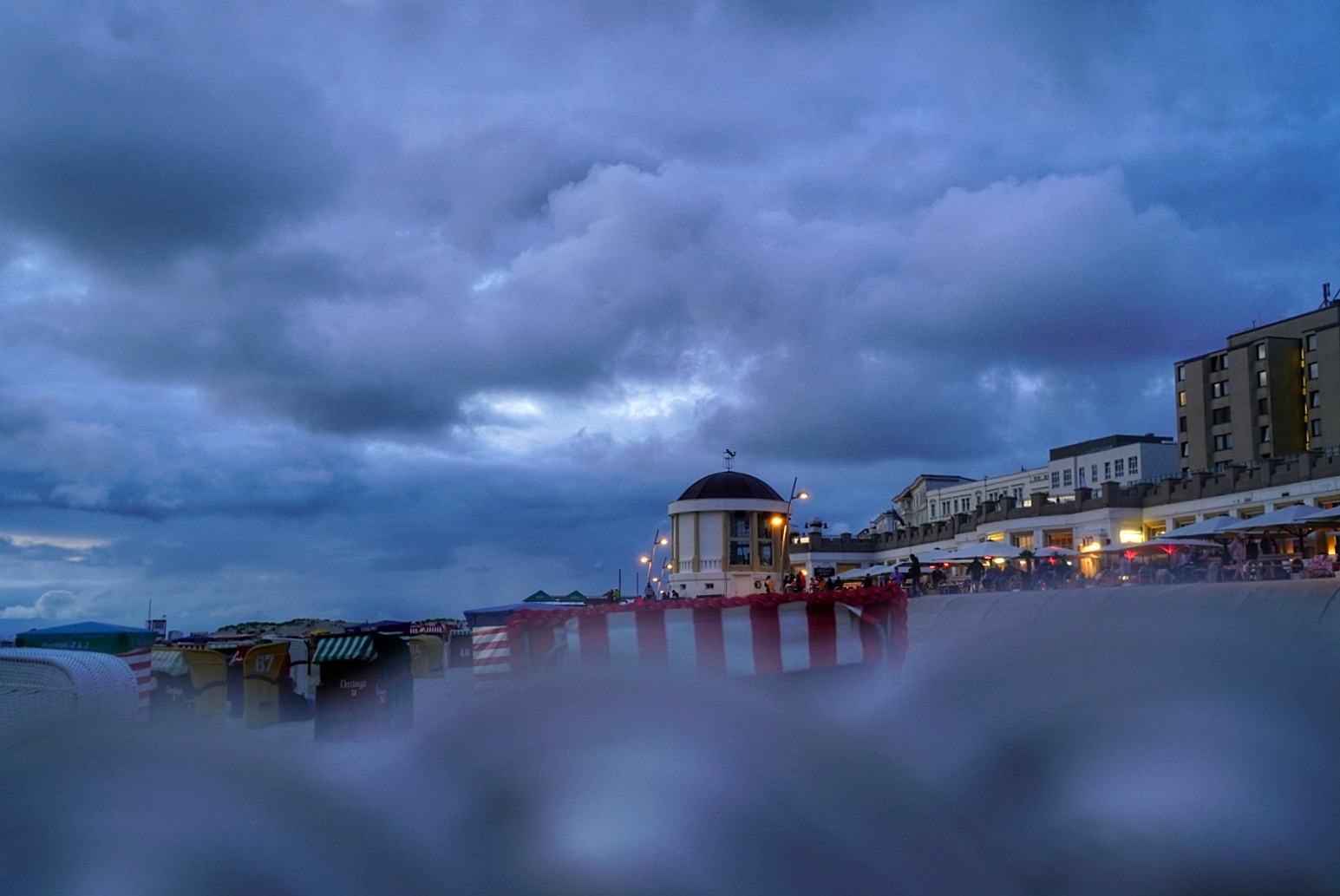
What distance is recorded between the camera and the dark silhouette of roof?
52.1 meters

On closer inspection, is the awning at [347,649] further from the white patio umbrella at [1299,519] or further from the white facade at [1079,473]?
the white facade at [1079,473]

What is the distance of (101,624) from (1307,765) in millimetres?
15338

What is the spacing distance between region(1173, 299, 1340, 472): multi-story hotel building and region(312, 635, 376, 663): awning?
231 feet

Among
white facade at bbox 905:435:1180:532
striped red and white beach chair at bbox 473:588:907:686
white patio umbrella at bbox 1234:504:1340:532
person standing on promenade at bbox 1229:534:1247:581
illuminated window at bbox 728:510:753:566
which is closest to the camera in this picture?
striped red and white beach chair at bbox 473:588:907:686

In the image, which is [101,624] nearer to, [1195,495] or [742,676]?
[742,676]

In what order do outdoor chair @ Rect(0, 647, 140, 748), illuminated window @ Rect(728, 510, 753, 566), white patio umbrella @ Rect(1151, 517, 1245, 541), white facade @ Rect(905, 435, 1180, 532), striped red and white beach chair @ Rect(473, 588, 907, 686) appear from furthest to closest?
1. white facade @ Rect(905, 435, 1180, 532)
2. illuminated window @ Rect(728, 510, 753, 566)
3. white patio umbrella @ Rect(1151, 517, 1245, 541)
4. striped red and white beach chair @ Rect(473, 588, 907, 686)
5. outdoor chair @ Rect(0, 647, 140, 748)

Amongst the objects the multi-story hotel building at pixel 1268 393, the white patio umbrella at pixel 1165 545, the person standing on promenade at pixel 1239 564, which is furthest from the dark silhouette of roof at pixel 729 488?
the multi-story hotel building at pixel 1268 393

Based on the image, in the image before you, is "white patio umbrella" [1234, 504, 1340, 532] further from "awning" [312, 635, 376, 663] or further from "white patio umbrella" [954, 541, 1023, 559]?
"awning" [312, 635, 376, 663]

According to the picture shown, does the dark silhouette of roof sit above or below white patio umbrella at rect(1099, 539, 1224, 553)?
above

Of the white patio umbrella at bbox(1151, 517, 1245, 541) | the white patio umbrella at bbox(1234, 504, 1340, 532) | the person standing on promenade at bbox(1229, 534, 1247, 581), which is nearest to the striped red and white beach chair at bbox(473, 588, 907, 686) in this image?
the person standing on promenade at bbox(1229, 534, 1247, 581)

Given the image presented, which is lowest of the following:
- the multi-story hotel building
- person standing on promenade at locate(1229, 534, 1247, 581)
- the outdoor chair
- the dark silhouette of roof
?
person standing on promenade at locate(1229, 534, 1247, 581)

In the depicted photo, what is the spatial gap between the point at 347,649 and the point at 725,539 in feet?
125

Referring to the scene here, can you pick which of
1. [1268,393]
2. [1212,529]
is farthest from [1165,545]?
[1268,393]

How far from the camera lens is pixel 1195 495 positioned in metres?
48.8
